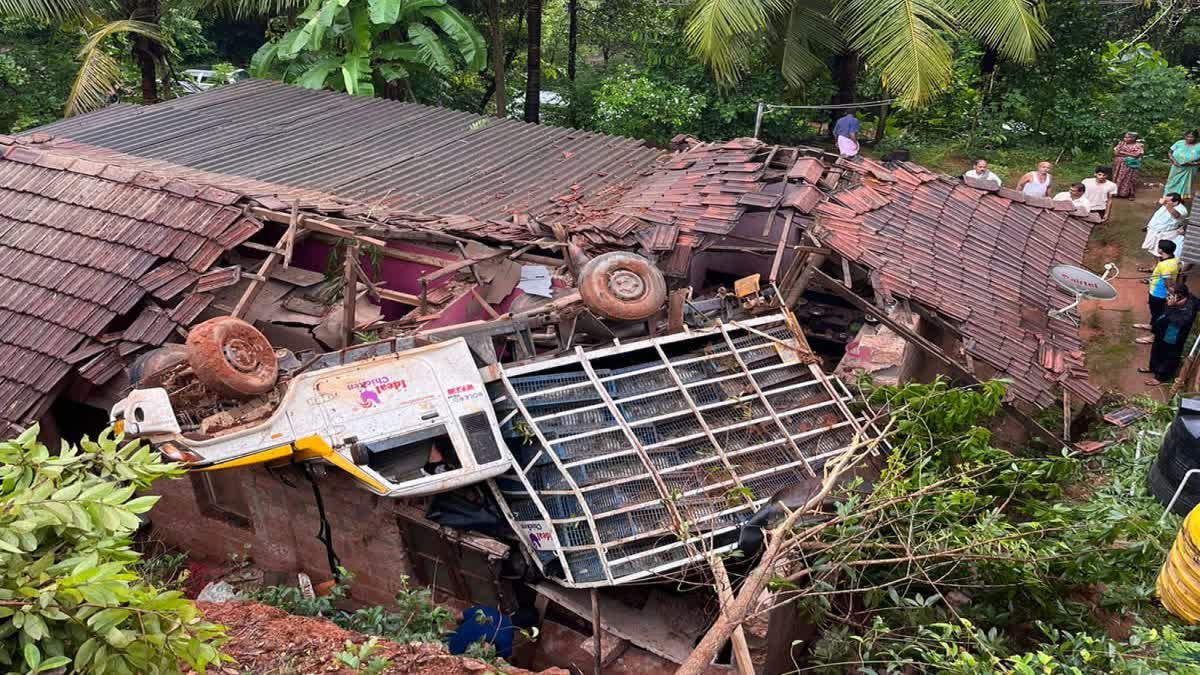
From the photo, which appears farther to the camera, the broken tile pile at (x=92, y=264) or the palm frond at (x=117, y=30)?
the palm frond at (x=117, y=30)

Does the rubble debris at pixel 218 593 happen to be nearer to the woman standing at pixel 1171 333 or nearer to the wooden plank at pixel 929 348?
the wooden plank at pixel 929 348

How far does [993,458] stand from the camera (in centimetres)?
781

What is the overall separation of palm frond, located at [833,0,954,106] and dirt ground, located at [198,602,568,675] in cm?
1085

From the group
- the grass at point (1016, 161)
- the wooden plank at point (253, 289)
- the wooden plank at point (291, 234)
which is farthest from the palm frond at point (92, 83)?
the grass at point (1016, 161)

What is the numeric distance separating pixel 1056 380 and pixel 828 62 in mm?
10547

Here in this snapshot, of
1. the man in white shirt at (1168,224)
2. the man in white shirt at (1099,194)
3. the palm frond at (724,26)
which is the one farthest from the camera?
the man in white shirt at (1099,194)

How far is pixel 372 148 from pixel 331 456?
6.92 m

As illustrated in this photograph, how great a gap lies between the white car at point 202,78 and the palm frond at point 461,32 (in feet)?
20.0

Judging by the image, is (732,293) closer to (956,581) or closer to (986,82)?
(956,581)

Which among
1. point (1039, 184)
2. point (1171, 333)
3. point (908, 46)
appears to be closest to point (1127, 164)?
point (1039, 184)

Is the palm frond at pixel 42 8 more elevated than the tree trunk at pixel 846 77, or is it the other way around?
the palm frond at pixel 42 8

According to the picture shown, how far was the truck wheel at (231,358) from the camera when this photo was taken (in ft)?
22.2

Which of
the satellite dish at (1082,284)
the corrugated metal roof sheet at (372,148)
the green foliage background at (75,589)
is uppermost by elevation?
the green foliage background at (75,589)

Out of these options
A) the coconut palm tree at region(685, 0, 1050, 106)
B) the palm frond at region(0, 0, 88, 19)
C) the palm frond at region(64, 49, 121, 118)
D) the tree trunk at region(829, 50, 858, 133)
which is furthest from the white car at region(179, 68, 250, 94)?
the tree trunk at region(829, 50, 858, 133)
